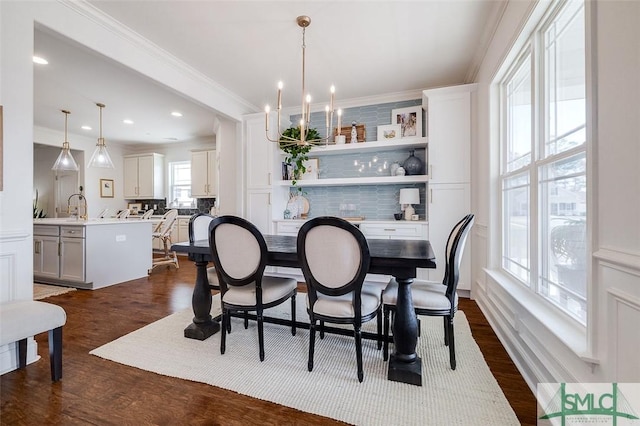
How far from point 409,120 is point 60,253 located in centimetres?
530

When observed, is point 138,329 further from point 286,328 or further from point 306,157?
point 306,157

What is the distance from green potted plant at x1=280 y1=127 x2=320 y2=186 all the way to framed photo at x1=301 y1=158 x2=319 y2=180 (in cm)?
10

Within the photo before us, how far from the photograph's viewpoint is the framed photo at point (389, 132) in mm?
4074

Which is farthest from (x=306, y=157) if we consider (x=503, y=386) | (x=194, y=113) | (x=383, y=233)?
(x=503, y=386)

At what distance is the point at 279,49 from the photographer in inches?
116

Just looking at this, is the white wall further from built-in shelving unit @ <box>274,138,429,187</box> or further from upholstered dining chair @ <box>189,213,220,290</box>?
built-in shelving unit @ <box>274,138,429,187</box>

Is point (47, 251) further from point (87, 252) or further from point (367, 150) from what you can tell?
point (367, 150)

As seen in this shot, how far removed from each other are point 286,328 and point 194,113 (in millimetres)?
4218

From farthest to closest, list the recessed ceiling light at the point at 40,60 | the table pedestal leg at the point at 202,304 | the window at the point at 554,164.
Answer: the recessed ceiling light at the point at 40,60 → the table pedestal leg at the point at 202,304 → the window at the point at 554,164

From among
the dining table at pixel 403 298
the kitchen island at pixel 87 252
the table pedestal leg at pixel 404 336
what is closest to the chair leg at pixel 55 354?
the dining table at pixel 403 298

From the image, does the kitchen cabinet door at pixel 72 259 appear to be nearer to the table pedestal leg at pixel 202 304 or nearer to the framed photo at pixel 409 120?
the table pedestal leg at pixel 202 304

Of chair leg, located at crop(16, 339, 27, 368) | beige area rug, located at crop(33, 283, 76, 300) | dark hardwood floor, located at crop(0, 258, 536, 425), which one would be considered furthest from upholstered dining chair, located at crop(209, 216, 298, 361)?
beige area rug, located at crop(33, 283, 76, 300)

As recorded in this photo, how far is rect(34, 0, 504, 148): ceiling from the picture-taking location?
2.36 m

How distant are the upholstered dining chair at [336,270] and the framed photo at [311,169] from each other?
291cm
